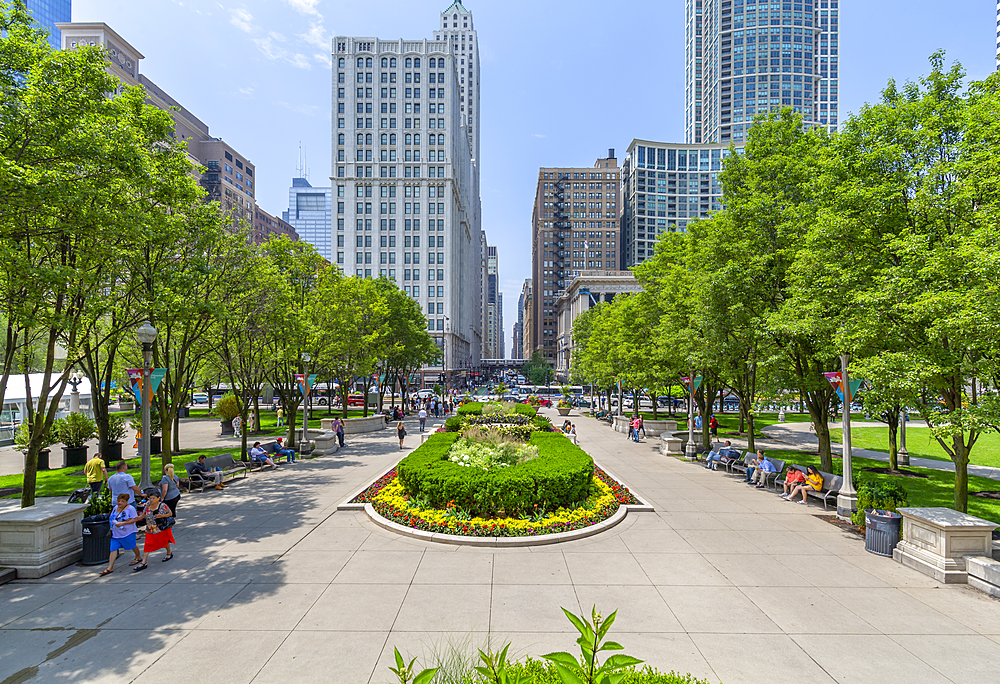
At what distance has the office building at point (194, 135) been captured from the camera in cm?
10188

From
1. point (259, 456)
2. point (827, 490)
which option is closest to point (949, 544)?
point (827, 490)

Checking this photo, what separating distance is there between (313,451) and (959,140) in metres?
25.4

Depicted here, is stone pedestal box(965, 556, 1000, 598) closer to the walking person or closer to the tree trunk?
the tree trunk

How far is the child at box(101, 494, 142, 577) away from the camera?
8.83 metres

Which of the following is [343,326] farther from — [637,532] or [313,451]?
[637,532]

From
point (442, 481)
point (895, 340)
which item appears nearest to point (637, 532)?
point (442, 481)

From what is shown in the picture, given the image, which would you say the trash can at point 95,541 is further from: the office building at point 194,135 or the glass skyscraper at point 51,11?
the glass skyscraper at point 51,11

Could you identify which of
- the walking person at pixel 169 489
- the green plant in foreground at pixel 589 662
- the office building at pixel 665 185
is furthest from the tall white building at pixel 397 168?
the green plant in foreground at pixel 589 662

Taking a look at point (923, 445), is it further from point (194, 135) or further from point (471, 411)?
point (194, 135)

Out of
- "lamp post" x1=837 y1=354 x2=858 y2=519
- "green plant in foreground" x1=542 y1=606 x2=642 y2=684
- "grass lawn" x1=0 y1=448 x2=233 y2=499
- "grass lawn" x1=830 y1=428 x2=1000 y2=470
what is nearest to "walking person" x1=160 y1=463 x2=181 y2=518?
"grass lawn" x1=0 y1=448 x2=233 y2=499

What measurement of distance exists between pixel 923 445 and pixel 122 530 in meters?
36.5

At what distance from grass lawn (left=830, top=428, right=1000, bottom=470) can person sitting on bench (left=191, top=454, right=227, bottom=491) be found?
1074 inches

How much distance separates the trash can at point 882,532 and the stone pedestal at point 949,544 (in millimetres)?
593

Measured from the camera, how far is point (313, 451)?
24.0 metres
